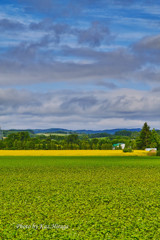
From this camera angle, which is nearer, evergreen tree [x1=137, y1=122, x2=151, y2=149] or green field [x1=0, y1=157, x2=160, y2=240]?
green field [x1=0, y1=157, x2=160, y2=240]

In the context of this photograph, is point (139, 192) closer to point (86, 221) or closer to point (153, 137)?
point (86, 221)

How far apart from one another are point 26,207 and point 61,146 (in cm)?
8650

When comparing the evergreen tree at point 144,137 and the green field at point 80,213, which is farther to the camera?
the evergreen tree at point 144,137

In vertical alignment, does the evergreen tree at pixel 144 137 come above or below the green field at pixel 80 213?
above

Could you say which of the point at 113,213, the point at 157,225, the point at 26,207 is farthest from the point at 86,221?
the point at 26,207

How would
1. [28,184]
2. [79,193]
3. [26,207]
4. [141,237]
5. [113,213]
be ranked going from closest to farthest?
[141,237] < [113,213] < [26,207] < [79,193] < [28,184]

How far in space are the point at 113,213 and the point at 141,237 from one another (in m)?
3.49

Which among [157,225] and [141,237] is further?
[157,225]

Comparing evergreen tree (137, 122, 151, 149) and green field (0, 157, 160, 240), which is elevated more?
evergreen tree (137, 122, 151, 149)

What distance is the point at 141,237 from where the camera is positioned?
1273 cm

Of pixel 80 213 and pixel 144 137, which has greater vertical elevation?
pixel 144 137

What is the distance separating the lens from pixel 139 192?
2216cm

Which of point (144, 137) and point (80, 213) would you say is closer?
point (80, 213)

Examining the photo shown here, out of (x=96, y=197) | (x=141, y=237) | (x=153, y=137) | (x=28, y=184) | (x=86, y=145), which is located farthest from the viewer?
(x=86, y=145)
